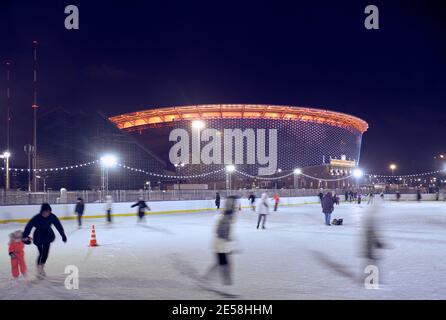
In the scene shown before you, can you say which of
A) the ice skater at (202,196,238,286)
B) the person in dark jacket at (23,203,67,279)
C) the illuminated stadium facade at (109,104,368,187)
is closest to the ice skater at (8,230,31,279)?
the person in dark jacket at (23,203,67,279)

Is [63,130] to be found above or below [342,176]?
above

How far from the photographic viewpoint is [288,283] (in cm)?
673

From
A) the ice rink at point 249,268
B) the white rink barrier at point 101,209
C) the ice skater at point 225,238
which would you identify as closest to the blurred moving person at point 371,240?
the ice rink at point 249,268

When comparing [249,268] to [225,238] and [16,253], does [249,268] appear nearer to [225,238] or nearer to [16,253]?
[225,238]

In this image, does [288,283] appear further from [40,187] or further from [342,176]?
[342,176]

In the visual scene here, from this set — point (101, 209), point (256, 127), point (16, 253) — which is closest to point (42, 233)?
point (16, 253)

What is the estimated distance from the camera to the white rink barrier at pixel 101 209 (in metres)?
20.5

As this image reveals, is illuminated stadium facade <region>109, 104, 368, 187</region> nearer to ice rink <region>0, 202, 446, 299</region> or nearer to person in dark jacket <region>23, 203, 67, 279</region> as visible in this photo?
ice rink <region>0, 202, 446, 299</region>

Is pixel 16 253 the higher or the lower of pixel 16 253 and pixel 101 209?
the higher

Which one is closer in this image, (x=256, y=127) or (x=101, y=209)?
(x=101, y=209)

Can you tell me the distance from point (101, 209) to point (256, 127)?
6618 centimetres

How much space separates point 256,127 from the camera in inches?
3482
